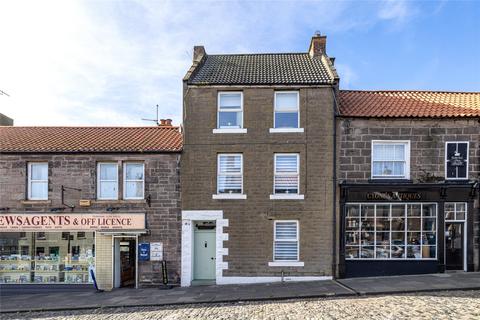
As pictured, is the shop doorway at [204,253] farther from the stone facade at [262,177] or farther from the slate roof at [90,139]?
the slate roof at [90,139]

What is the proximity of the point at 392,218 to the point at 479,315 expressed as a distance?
5.60 m

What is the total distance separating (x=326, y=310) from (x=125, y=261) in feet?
29.8

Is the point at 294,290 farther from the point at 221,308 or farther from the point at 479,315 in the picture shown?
the point at 479,315

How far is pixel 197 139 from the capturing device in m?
14.4

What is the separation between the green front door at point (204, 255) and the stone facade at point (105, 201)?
2.90 ft

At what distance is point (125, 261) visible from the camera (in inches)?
591

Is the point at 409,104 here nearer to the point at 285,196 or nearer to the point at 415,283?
the point at 285,196

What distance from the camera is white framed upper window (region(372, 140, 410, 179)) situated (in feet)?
46.7

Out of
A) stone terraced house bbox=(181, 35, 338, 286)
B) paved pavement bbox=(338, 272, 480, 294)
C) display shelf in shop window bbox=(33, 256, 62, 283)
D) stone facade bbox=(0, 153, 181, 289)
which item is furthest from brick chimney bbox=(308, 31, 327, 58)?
display shelf in shop window bbox=(33, 256, 62, 283)

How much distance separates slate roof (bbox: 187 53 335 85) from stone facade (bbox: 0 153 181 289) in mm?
3850

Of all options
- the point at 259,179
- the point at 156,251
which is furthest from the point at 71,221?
the point at 259,179

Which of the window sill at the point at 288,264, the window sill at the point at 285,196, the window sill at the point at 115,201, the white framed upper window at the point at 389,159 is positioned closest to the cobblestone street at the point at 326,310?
the window sill at the point at 288,264

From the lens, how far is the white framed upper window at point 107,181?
14.6 meters

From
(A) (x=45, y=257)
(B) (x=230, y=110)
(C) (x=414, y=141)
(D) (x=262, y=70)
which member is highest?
Result: (D) (x=262, y=70)
